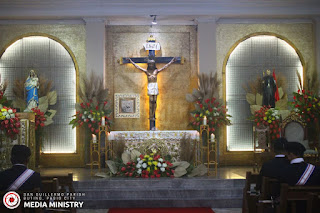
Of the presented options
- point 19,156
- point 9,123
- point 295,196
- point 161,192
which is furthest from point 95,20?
point 295,196

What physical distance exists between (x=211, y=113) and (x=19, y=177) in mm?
7008

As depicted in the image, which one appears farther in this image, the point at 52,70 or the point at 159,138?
the point at 52,70

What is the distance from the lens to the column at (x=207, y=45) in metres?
11.6

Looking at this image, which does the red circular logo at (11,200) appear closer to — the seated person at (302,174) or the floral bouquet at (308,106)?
the seated person at (302,174)

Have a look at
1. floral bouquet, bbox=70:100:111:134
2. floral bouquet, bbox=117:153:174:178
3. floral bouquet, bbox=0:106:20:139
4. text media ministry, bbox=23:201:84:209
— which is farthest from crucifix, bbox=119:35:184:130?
text media ministry, bbox=23:201:84:209

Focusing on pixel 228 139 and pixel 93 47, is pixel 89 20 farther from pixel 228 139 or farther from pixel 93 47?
pixel 228 139

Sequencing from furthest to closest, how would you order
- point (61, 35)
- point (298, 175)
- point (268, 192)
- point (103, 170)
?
point (61, 35) → point (103, 170) → point (268, 192) → point (298, 175)

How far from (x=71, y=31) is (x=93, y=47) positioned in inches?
35.4

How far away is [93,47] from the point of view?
38.1 feet

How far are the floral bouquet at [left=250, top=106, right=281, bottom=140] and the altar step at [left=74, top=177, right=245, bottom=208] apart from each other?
2591mm

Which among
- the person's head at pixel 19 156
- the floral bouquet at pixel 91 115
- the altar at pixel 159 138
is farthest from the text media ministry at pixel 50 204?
the floral bouquet at pixel 91 115

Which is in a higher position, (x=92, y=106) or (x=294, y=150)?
(x=92, y=106)

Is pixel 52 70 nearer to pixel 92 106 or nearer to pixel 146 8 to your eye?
pixel 92 106

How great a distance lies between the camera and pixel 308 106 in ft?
35.5
